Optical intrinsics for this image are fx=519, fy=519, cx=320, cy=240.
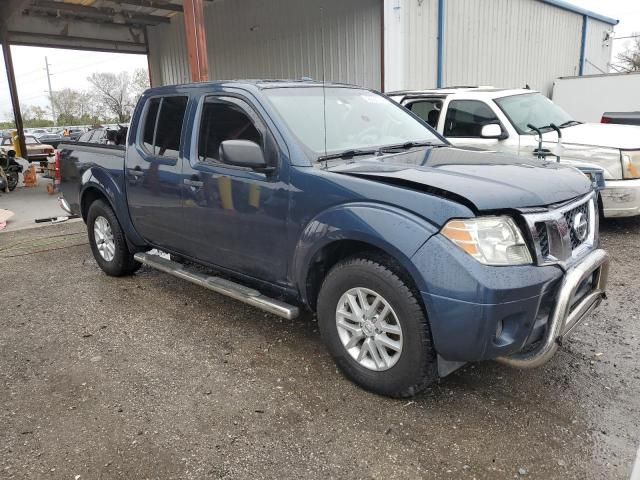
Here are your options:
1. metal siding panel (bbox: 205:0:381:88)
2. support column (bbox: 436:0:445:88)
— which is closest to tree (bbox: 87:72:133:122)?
metal siding panel (bbox: 205:0:381:88)

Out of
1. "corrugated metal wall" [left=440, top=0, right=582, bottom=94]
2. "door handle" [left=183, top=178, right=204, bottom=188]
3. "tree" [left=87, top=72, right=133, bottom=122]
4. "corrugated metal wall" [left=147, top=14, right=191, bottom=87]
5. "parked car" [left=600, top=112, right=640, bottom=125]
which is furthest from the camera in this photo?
"tree" [left=87, top=72, right=133, bottom=122]

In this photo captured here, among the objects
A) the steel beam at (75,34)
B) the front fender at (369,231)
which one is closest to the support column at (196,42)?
the front fender at (369,231)

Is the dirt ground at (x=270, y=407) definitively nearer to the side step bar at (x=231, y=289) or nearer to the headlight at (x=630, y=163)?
the side step bar at (x=231, y=289)

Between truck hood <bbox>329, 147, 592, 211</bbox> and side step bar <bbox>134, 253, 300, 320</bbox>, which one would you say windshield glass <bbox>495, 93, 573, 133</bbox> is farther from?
side step bar <bbox>134, 253, 300, 320</bbox>

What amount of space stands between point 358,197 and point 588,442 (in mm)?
1729

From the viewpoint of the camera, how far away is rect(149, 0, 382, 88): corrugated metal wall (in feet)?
37.9

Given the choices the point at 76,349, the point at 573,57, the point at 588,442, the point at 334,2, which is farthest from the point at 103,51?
the point at 588,442

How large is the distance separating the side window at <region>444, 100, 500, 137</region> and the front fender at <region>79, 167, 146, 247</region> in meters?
4.22

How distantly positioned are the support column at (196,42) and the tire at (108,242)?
2817 millimetres

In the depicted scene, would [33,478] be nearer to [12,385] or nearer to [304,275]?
[12,385]

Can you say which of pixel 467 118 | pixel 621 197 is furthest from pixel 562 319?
pixel 467 118

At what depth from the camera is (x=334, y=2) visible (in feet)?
39.2

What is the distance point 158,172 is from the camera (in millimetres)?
4387

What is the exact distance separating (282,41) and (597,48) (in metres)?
11.1
